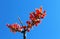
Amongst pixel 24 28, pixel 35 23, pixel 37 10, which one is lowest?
pixel 24 28

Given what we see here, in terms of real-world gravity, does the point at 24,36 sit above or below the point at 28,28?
below

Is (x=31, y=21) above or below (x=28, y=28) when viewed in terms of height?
above

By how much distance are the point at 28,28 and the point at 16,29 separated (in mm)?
715

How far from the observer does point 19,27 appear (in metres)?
6.48

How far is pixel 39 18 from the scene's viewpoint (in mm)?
6598

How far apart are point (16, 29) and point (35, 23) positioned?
1.16 metres

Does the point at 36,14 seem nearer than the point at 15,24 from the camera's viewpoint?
Yes

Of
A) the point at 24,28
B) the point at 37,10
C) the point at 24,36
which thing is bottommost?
the point at 24,36

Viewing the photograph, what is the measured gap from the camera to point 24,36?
616 cm

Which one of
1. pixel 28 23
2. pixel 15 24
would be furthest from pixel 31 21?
pixel 15 24

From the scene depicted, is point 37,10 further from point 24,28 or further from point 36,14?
point 24,28

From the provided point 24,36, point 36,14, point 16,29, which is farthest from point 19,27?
point 36,14

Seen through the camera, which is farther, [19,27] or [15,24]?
[15,24]

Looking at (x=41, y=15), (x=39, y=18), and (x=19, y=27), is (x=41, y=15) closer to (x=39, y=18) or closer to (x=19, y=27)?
(x=39, y=18)
